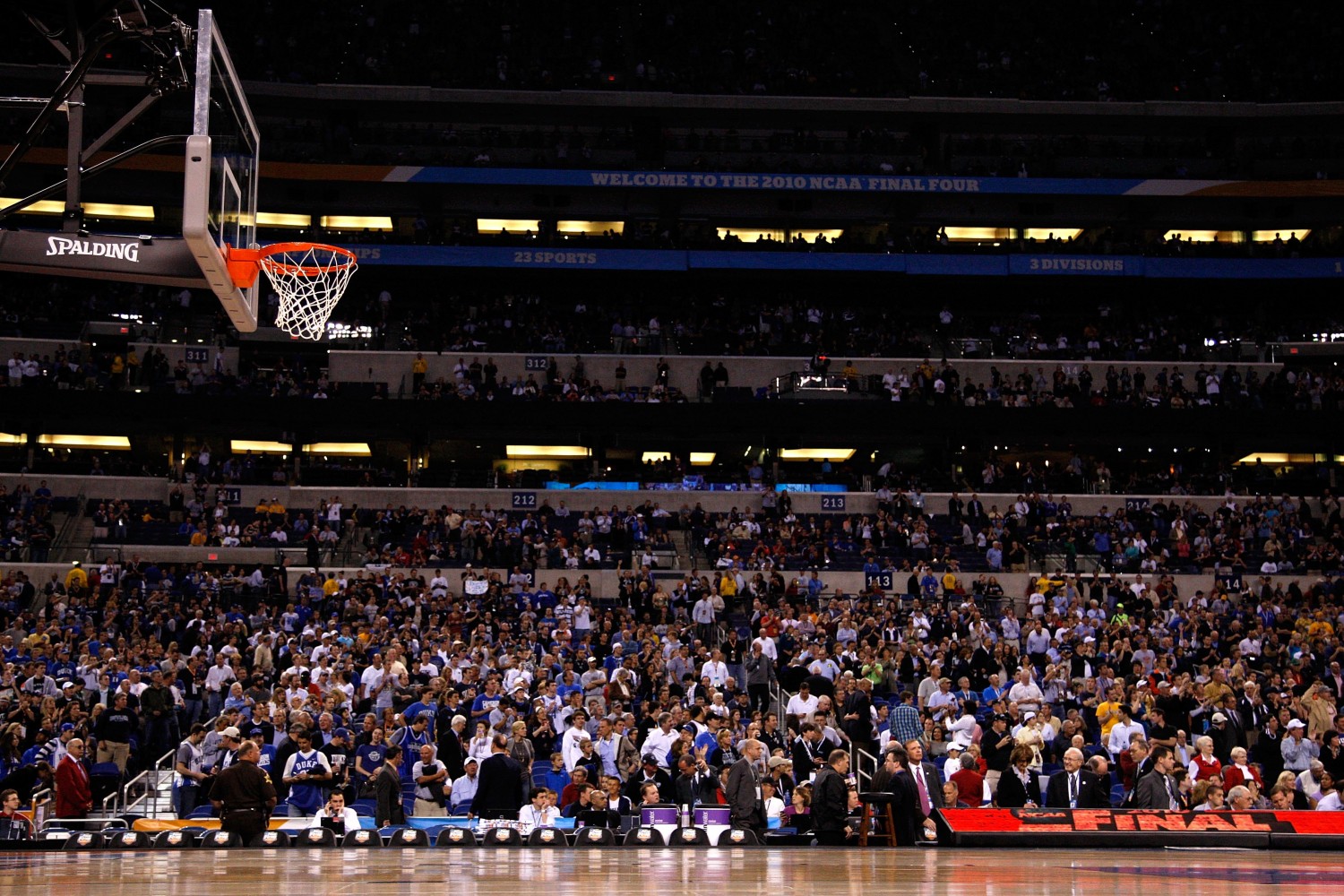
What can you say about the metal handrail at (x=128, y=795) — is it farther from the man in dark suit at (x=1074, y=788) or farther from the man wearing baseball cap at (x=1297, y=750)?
the man wearing baseball cap at (x=1297, y=750)

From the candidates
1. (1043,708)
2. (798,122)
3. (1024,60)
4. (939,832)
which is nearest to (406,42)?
(798,122)

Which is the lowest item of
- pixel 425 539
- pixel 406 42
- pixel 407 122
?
pixel 425 539

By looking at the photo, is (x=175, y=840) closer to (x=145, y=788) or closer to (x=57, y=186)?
(x=145, y=788)

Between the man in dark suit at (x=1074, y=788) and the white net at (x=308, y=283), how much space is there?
971cm

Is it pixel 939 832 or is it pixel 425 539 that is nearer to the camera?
pixel 939 832

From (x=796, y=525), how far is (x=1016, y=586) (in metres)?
5.60

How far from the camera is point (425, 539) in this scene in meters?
31.1

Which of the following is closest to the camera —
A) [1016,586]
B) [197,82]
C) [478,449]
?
[197,82]

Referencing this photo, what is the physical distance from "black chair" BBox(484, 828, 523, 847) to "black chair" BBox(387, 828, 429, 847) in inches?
23.7

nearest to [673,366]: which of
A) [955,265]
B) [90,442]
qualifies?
[955,265]

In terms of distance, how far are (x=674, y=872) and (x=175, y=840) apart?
5.27 metres

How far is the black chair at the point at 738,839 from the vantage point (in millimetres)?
12609

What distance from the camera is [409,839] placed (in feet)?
40.3

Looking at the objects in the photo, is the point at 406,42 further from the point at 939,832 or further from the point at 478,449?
the point at 939,832
